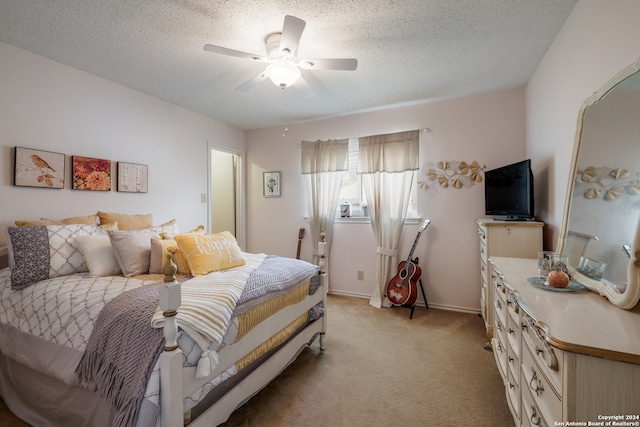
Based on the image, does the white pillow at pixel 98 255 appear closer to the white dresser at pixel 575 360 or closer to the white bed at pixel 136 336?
the white bed at pixel 136 336

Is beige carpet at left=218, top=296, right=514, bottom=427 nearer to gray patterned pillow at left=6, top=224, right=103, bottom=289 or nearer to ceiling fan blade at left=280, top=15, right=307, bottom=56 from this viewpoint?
A: gray patterned pillow at left=6, top=224, right=103, bottom=289

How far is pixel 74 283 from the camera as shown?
67.2 inches

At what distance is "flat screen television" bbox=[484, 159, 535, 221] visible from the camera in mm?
2219

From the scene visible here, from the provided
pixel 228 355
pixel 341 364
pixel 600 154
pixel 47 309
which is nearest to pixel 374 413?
pixel 341 364

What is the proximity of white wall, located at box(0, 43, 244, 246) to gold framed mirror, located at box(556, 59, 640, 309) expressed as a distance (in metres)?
3.66

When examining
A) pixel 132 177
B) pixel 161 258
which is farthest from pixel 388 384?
pixel 132 177

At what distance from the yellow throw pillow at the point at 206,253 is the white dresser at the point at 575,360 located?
5.94ft

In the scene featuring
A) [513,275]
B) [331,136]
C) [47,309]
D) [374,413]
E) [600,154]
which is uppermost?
[331,136]

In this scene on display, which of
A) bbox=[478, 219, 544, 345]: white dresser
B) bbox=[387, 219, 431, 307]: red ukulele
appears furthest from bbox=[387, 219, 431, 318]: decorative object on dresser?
bbox=[478, 219, 544, 345]: white dresser

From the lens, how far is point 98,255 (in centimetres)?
197

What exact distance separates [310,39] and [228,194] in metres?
3.30

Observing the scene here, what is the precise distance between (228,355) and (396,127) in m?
3.13

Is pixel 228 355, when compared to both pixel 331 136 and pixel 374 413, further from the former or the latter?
pixel 331 136

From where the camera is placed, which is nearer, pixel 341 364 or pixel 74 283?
pixel 74 283
